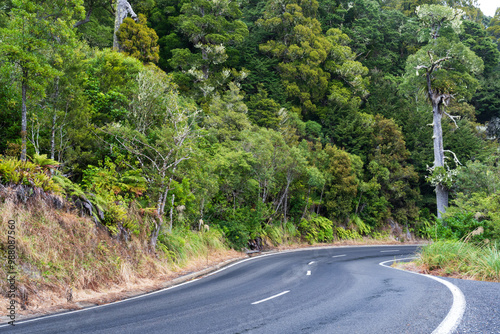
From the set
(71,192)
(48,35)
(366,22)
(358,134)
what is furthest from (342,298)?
(366,22)

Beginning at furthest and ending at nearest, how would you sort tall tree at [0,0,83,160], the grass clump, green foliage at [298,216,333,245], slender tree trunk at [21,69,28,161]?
green foliage at [298,216,333,245], slender tree trunk at [21,69,28,161], tall tree at [0,0,83,160], the grass clump

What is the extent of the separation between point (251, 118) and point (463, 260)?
21.9 m

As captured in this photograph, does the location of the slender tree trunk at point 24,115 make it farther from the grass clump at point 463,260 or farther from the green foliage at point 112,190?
the grass clump at point 463,260

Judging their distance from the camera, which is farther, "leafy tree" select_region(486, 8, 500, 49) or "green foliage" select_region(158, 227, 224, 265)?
"leafy tree" select_region(486, 8, 500, 49)

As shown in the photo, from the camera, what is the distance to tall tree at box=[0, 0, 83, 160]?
917 cm

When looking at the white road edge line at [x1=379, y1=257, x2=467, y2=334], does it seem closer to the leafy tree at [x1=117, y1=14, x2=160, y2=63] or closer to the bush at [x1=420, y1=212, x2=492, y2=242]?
the bush at [x1=420, y1=212, x2=492, y2=242]

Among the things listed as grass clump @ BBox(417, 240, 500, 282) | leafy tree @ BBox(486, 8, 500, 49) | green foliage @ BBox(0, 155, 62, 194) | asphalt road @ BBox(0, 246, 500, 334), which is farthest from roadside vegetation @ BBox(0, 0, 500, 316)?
leafy tree @ BBox(486, 8, 500, 49)

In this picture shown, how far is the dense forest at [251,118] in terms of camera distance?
37.0 ft

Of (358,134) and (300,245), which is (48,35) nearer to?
(300,245)

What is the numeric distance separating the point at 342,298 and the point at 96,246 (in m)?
6.73

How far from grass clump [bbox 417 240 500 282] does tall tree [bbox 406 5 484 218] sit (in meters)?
12.0

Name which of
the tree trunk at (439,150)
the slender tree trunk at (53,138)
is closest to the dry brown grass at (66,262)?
the slender tree trunk at (53,138)

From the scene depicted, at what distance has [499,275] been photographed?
8.53 m

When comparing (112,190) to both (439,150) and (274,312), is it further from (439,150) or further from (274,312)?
(439,150)
